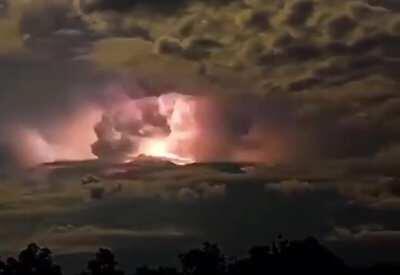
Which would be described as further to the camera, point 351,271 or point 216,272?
point 216,272

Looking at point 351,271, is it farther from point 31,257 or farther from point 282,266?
point 31,257

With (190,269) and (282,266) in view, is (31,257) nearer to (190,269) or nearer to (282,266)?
(190,269)

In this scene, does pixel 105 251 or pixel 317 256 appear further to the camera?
pixel 105 251

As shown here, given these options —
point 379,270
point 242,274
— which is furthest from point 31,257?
point 379,270

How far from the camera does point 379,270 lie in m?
130

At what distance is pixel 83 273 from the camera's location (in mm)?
143375

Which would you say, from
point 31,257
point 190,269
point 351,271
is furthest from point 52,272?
point 351,271

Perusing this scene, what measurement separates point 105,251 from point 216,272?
19.8 meters

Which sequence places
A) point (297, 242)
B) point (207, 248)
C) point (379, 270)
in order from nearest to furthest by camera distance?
point (379, 270) → point (297, 242) → point (207, 248)

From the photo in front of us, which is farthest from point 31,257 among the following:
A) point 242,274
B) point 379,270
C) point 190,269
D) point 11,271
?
point 379,270

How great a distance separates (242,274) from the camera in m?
134

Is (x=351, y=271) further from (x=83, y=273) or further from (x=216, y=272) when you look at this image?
(x=83, y=273)

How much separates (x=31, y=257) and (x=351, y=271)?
54.1m

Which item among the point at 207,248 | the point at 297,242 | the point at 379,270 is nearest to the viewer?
the point at 379,270
